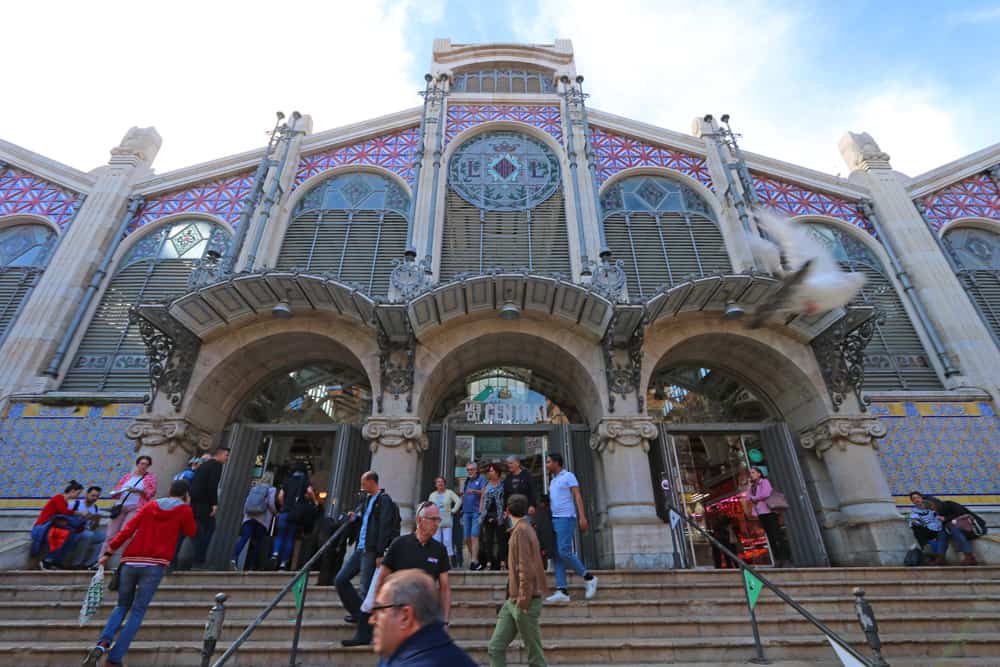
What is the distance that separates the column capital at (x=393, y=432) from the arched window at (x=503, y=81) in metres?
11.4

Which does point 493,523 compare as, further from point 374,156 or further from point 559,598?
point 374,156

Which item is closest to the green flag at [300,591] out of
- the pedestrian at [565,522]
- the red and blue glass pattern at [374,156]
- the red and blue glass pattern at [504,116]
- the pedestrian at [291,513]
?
the pedestrian at [565,522]

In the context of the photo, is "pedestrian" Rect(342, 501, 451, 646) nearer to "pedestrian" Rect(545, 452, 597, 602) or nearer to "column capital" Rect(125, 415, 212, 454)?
"pedestrian" Rect(545, 452, 597, 602)

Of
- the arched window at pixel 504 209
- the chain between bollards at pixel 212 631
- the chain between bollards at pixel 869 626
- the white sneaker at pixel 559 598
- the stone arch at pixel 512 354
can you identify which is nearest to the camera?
the chain between bollards at pixel 212 631

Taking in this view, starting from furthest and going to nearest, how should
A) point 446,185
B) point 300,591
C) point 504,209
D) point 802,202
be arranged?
point 802,202 < point 446,185 < point 504,209 < point 300,591

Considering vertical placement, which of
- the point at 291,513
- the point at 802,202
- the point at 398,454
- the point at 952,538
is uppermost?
the point at 802,202

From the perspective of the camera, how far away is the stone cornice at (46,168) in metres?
13.6

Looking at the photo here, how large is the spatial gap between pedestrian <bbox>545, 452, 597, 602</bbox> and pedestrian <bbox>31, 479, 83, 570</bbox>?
7.60m

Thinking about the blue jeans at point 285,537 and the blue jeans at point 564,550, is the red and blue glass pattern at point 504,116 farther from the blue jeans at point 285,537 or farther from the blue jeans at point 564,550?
the blue jeans at point 564,550

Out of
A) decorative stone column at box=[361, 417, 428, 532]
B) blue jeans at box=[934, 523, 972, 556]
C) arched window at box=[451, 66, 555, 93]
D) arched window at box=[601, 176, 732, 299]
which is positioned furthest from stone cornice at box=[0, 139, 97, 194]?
blue jeans at box=[934, 523, 972, 556]

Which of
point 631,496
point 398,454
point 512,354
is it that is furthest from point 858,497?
point 398,454

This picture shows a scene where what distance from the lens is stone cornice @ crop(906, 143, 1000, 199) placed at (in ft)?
46.2

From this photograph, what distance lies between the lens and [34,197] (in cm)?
1352

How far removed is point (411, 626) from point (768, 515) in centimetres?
950
